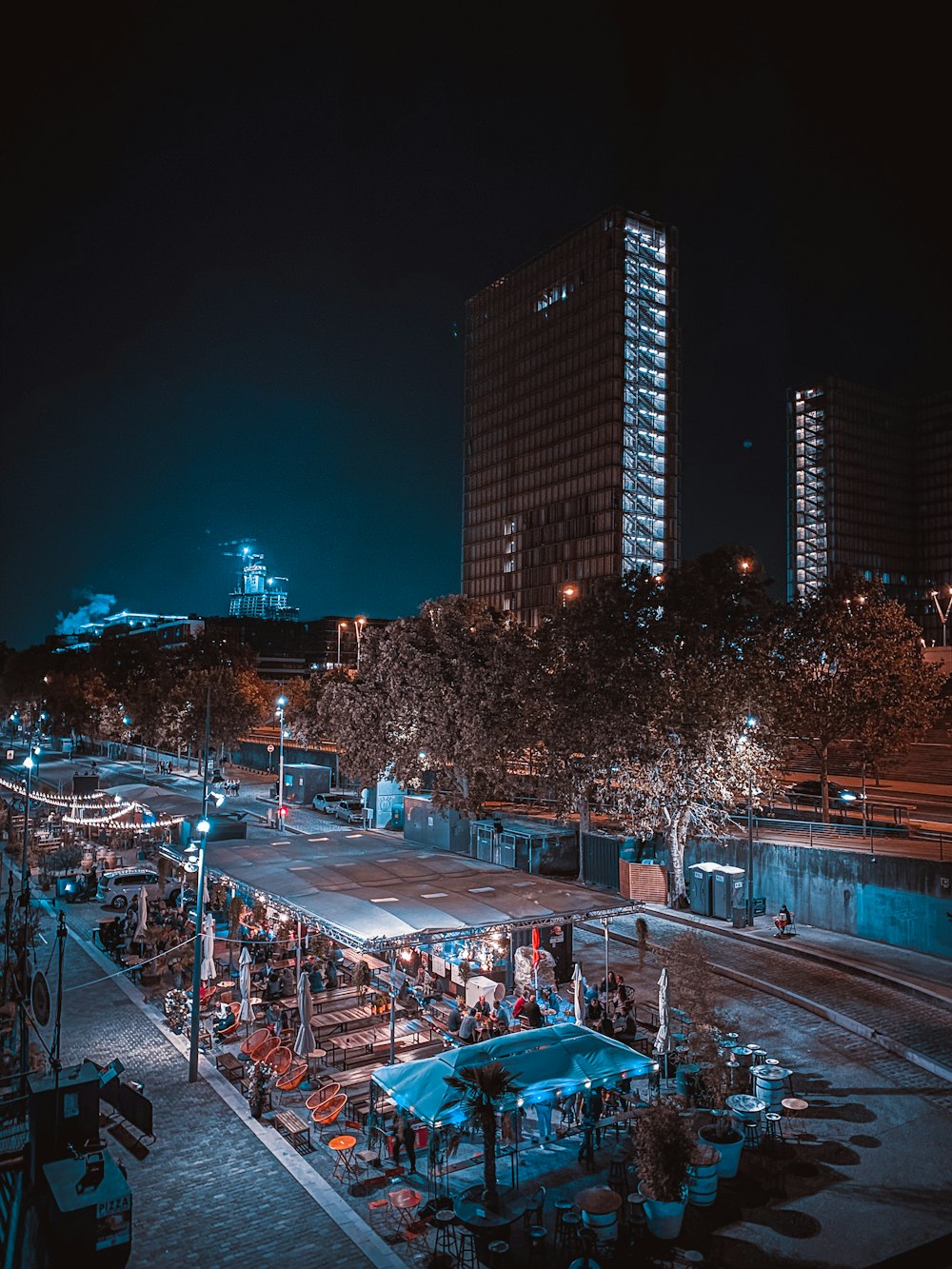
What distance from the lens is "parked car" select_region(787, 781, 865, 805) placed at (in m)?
37.7

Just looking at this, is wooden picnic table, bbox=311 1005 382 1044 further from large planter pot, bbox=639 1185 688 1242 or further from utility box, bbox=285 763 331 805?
utility box, bbox=285 763 331 805

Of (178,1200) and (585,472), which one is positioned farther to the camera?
(585,472)

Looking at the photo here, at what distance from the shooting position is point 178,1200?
39.8 feet

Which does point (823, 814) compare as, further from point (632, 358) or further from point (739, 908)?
point (632, 358)

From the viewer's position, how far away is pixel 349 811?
51438mm

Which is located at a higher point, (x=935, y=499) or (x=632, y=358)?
(x=632, y=358)

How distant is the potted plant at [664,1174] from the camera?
11016 mm

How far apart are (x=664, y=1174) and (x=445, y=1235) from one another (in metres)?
2.89

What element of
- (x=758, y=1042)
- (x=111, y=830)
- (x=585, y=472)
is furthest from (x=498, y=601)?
(x=758, y=1042)

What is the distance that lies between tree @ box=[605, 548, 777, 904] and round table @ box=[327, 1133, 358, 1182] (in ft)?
59.8

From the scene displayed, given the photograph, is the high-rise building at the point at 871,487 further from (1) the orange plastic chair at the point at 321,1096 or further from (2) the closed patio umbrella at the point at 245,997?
(1) the orange plastic chair at the point at 321,1096

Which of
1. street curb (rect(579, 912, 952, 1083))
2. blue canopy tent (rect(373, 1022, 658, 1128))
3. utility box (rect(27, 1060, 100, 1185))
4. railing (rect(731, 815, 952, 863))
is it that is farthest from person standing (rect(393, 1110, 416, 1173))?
railing (rect(731, 815, 952, 863))

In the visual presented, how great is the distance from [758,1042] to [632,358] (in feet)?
377

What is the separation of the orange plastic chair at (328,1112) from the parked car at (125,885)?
17135mm
